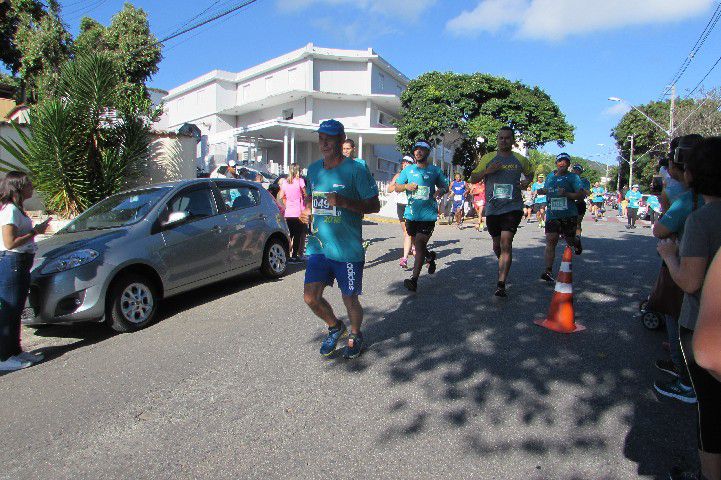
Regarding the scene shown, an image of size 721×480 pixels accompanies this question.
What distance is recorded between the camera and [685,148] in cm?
293

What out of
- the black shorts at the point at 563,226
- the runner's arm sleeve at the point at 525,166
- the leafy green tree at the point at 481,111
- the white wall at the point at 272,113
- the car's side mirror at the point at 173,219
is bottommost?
the black shorts at the point at 563,226

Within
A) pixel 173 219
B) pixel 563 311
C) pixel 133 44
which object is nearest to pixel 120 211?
pixel 173 219

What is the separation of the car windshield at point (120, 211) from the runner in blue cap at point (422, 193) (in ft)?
10.3

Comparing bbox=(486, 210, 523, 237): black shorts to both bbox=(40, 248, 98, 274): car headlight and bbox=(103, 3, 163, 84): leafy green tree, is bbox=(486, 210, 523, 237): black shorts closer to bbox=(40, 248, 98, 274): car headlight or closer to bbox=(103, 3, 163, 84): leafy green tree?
bbox=(40, 248, 98, 274): car headlight

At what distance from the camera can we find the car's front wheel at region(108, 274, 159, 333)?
16.7 feet

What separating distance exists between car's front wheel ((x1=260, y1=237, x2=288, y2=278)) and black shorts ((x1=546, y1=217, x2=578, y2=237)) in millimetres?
4044

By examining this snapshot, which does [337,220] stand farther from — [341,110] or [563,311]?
[341,110]

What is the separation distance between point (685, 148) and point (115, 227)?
216 inches

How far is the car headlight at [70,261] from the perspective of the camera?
482 cm

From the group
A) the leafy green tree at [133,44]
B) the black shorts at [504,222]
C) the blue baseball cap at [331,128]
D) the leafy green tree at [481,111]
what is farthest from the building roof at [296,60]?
the blue baseball cap at [331,128]

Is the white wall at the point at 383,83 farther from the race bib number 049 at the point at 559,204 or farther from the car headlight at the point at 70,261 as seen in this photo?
the car headlight at the point at 70,261

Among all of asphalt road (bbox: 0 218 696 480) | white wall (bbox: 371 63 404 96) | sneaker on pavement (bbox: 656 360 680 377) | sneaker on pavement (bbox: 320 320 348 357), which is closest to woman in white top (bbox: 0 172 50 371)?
asphalt road (bbox: 0 218 696 480)

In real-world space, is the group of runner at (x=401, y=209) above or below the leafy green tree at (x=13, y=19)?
below

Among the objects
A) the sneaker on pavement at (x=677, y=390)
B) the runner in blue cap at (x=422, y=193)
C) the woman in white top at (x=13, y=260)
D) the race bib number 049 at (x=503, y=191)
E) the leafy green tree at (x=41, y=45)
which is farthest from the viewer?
the leafy green tree at (x=41, y=45)
